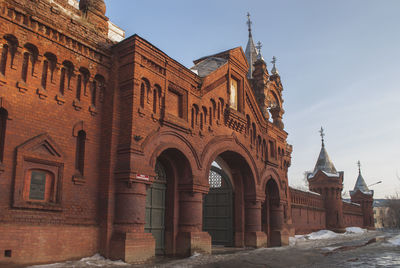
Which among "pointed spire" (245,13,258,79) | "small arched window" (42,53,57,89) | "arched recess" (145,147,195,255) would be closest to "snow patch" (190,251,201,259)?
"arched recess" (145,147,195,255)

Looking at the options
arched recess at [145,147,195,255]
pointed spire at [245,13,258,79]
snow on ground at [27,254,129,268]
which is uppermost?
pointed spire at [245,13,258,79]

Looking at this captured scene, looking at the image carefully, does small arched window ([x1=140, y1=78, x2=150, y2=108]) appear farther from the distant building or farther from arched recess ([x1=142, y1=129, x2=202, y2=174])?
the distant building

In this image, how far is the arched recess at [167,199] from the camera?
13.8m

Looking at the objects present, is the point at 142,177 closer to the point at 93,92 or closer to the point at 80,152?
the point at 80,152

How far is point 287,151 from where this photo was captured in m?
24.8

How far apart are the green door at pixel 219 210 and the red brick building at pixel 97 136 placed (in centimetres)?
298

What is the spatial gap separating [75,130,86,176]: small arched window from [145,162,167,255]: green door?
3.28 m

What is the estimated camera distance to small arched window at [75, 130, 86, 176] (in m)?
11.1

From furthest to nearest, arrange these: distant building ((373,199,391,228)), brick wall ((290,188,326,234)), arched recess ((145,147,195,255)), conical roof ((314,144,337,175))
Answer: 1. distant building ((373,199,391,228))
2. conical roof ((314,144,337,175))
3. brick wall ((290,188,326,234))
4. arched recess ((145,147,195,255))

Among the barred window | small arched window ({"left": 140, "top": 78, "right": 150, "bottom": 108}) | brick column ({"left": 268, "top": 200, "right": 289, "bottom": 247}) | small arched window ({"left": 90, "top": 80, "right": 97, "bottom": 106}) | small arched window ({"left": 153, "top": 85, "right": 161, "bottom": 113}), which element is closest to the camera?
small arched window ({"left": 90, "top": 80, "right": 97, "bottom": 106})

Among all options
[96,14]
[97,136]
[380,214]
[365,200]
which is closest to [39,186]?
[97,136]

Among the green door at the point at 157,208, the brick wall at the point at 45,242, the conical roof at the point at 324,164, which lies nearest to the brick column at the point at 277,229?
the green door at the point at 157,208

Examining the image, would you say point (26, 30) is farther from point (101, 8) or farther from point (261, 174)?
point (261, 174)

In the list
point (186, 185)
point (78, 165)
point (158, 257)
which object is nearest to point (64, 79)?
point (78, 165)
